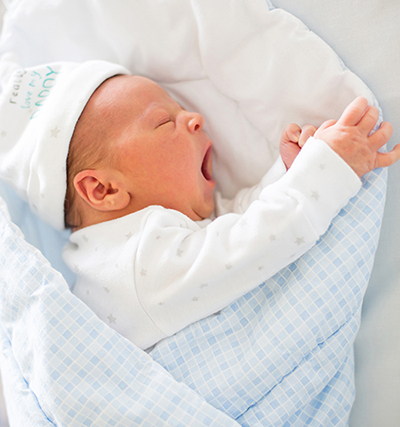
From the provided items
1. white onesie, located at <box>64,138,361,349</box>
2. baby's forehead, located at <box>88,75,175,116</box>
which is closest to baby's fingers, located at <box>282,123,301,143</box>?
white onesie, located at <box>64,138,361,349</box>

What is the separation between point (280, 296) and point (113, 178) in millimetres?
459

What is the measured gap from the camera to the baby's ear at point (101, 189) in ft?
3.08

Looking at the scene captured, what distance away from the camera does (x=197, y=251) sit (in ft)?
2.84

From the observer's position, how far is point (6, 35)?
1143mm

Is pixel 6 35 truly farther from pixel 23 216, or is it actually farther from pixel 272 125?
pixel 272 125

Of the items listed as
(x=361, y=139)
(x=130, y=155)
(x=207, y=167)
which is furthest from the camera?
(x=207, y=167)

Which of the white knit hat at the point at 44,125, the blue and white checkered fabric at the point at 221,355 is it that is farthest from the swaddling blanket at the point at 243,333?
the white knit hat at the point at 44,125

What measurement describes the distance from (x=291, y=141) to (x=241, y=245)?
0.31 m

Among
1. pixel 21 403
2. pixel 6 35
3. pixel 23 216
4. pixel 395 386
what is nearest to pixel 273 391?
pixel 395 386

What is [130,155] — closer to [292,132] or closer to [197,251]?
[197,251]

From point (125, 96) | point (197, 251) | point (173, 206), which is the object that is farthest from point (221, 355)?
point (125, 96)

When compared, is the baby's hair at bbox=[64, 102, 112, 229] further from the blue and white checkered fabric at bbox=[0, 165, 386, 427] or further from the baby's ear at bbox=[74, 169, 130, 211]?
the blue and white checkered fabric at bbox=[0, 165, 386, 427]

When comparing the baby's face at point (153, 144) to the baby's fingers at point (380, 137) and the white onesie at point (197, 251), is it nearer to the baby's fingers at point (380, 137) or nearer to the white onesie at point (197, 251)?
the white onesie at point (197, 251)

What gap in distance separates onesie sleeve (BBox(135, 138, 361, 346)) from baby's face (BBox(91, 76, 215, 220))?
12 cm
